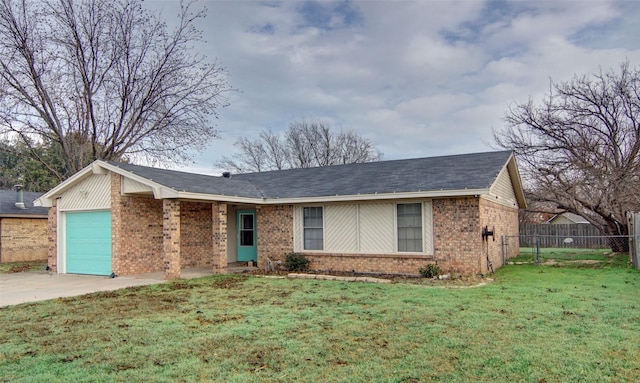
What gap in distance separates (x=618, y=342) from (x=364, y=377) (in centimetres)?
329

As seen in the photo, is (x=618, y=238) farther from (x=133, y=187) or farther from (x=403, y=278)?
(x=133, y=187)

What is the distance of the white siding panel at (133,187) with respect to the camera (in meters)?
11.9

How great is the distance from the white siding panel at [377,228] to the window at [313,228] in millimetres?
1432

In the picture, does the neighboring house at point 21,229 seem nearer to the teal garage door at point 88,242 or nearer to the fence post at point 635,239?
the teal garage door at point 88,242

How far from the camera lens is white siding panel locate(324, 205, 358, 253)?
12781 millimetres

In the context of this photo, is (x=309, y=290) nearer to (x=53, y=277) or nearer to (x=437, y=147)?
(x=53, y=277)

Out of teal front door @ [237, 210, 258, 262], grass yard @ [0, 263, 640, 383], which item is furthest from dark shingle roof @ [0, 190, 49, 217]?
grass yard @ [0, 263, 640, 383]

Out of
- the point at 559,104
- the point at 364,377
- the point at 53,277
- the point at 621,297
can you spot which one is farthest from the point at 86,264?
the point at 559,104

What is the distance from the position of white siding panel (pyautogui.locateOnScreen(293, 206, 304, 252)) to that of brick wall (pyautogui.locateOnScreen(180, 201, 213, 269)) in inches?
144

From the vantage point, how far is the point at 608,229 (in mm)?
19344

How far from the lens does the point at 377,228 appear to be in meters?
12.4

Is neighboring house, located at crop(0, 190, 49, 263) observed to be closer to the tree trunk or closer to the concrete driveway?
the concrete driveway

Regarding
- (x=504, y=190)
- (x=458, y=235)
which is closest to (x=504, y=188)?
(x=504, y=190)

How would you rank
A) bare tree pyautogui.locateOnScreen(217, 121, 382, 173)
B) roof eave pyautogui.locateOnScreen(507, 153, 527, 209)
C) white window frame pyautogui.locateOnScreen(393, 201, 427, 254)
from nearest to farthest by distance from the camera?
white window frame pyautogui.locateOnScreen(393, 201, 427, 254), roof eave pyautogui.locateOnScreen(507, 153, 527, 209), bare tree pyautogui.locateOnScreen(217, 121, 382, 173)
